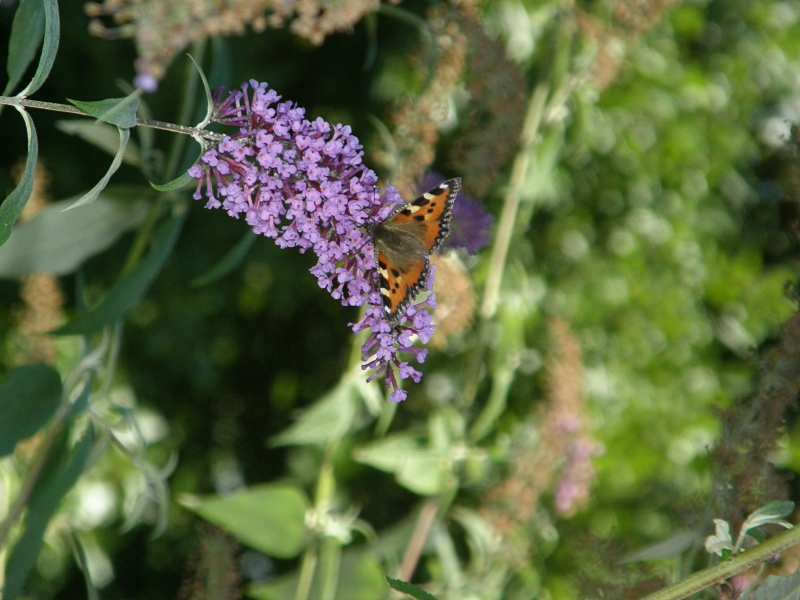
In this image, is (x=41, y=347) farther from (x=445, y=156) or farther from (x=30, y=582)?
(x=445, y=156)

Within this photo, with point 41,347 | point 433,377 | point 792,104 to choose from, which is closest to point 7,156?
point 41,347

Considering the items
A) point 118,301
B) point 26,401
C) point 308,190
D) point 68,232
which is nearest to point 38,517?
point 26,401

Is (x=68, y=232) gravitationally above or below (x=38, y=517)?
above

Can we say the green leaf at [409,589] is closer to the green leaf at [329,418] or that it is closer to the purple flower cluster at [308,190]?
the purple flower cluster at [308,190]

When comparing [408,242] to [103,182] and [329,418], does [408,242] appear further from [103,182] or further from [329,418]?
[329,418]

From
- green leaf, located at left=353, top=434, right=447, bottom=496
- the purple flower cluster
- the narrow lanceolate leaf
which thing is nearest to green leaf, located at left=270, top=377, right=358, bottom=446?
green leaf, located at left=353, top=434, right=447, bottom=496

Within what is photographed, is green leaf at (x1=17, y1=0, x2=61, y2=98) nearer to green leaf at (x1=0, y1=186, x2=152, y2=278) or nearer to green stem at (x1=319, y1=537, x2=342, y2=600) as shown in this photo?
green leaf at (x1=0, y1=186, x2=152, y2=278)

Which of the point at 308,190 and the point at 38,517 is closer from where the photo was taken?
the point at 308,190
